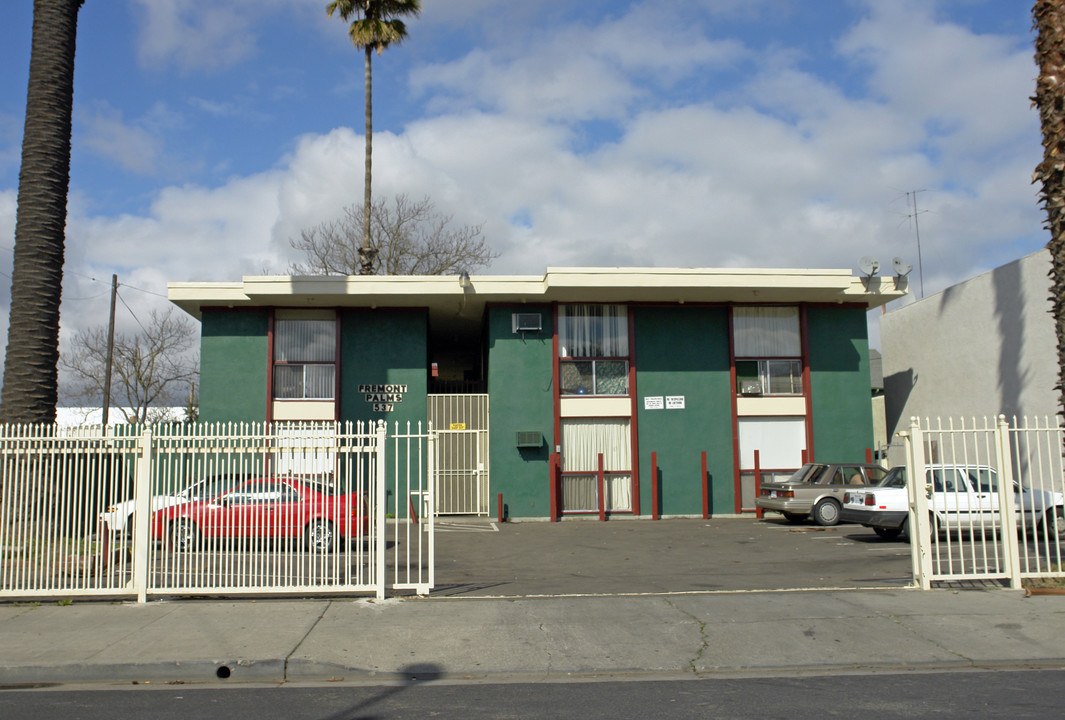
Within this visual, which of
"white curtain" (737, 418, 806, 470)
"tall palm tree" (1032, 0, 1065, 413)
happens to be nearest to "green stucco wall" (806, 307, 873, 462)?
"white curtain" (737, 418, 806, 470)

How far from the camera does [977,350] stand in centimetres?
2112

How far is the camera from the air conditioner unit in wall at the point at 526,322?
21.8m

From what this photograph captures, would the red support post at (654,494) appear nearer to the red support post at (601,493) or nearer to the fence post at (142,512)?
the red support post at (601,493)

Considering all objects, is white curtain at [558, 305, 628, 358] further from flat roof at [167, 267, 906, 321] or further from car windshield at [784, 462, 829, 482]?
car windshield at [784, 462, 829, 482]

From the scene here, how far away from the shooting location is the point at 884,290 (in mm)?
22453

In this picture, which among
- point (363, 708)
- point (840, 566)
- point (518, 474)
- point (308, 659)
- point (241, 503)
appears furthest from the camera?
point (518, 474)

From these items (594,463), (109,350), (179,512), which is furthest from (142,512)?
(109,350)

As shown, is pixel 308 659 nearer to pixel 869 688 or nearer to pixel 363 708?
pixel 363 708

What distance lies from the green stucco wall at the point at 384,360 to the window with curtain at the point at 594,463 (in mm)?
3910

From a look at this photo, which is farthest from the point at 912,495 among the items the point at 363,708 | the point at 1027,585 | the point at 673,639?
the point at 363,708

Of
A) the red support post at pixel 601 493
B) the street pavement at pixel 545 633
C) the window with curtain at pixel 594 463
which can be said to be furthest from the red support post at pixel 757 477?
the street pavement at pixel 545 633

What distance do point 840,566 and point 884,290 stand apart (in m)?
11.4

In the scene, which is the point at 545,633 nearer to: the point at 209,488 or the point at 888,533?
the point at 209,488

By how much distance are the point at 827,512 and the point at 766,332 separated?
5.53 metres
